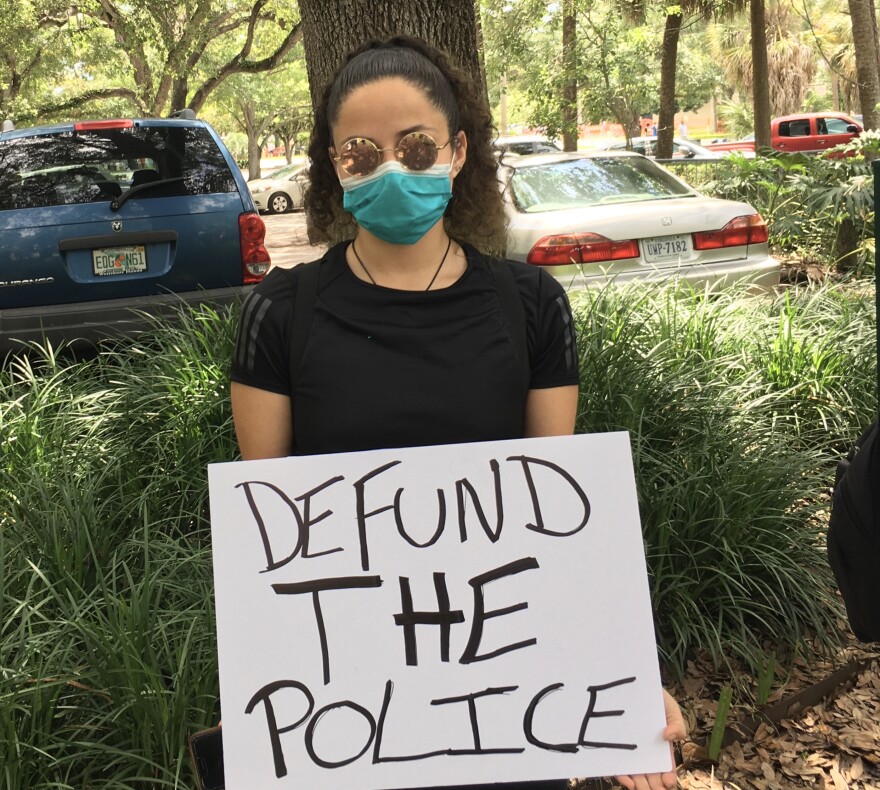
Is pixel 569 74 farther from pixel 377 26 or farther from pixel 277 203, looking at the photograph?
pixel 377 26

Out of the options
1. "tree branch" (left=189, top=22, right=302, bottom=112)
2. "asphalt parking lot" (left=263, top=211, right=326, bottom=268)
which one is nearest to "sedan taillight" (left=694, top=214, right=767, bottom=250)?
"asphalt parking lot" (left=263, top=211, right=326, bottom=268)

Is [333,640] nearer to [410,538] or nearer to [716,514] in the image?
[410,538]

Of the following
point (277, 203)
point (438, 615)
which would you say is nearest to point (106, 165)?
point (438, 615)

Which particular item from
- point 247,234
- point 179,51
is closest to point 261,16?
point 179,51

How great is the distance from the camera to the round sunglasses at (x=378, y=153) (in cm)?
170

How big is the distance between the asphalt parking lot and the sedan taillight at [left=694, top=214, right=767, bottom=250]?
258 inches

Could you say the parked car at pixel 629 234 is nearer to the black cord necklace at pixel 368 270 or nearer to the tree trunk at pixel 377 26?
the tree trunk at pixel 377 26

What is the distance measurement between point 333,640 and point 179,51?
1811 centimetres

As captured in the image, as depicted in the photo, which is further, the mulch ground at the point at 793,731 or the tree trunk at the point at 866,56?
the tree trunk at the point at 866,56

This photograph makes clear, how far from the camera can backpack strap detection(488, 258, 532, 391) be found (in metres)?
1.69

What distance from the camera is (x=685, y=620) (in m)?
3.08

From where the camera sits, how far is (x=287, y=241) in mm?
18031

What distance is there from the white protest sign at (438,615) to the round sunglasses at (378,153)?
0.53 meters

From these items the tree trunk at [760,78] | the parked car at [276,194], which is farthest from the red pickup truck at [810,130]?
the parked car at [276,194]
